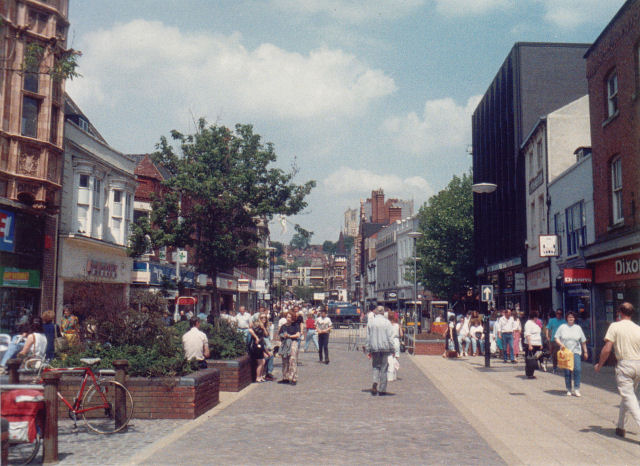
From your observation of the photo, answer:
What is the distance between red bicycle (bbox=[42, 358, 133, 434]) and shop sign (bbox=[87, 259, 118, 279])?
56.1 ft

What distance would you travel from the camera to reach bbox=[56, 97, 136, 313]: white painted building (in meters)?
25.6

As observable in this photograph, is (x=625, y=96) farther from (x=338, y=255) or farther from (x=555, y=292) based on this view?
(x=338, y=255)

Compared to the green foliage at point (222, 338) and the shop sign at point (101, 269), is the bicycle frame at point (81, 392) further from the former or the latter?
the shop sign at point (101, 269)

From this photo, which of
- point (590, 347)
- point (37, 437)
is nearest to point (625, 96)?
point (590, 347)

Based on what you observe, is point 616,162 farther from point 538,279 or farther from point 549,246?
point 538,279

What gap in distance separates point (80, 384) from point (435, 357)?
58.7 feet

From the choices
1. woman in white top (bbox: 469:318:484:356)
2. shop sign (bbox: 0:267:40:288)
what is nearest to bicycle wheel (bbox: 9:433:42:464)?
shop sign (bbox: 0:267:40:288)

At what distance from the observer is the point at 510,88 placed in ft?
117

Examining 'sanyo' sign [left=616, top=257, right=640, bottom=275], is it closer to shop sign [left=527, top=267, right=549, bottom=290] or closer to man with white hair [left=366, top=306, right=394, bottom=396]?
man with white hair [left=366, top=306, right=394, bottom=396]

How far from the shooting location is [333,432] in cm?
937

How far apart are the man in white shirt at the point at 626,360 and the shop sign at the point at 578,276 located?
12191 millimetres

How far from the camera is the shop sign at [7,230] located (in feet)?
67.1

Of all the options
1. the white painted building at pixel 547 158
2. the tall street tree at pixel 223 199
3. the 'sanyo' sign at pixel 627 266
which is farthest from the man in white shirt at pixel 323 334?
the white painted building at pixel 547 158

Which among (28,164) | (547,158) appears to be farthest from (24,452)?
(547,158)
